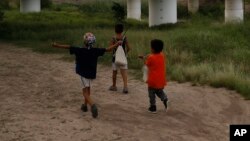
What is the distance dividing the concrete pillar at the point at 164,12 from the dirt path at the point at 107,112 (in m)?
23.0

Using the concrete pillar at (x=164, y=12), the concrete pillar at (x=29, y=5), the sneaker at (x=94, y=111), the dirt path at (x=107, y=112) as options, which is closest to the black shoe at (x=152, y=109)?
the dirt path at (x=107, y=112)

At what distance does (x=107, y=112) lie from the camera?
10.0 meters

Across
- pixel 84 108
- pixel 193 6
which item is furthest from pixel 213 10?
pixel 84 108

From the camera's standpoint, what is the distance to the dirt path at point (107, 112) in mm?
8609

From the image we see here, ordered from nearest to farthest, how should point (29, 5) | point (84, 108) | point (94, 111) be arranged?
point (94, 111)
point (84, 108)
point (29, 5)

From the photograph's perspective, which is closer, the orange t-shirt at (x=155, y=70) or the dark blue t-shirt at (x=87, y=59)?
the dark blue t-shirt at (x=87, y=59)

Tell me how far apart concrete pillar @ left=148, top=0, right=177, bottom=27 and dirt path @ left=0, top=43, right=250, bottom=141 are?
23.0 m

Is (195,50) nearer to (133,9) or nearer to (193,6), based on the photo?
(133,9)

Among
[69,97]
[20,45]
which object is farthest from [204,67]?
[20,45]

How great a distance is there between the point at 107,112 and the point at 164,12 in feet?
91.2

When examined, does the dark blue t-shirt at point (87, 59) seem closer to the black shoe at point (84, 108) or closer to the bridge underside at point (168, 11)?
the black shoe at point (84, 108)

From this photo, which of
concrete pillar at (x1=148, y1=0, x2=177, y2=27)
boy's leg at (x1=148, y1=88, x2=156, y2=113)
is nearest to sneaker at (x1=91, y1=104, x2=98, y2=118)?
boy's leg at (x1=148, y1=88, x2=156, y2=113)

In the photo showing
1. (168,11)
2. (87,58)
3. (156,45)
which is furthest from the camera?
(168,11)

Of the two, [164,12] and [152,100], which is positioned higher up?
[164,12]
